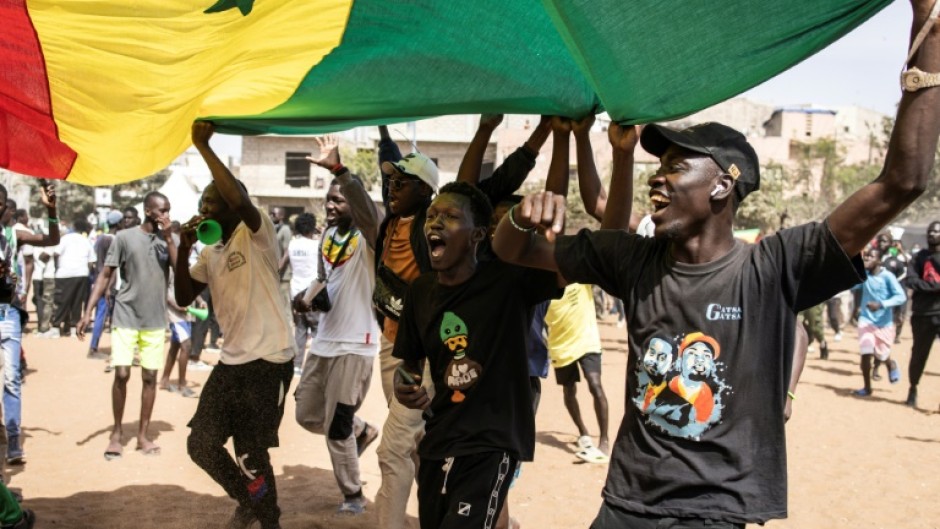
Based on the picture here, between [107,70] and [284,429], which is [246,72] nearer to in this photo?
[107,70]

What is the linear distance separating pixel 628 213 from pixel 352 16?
1.63 metres

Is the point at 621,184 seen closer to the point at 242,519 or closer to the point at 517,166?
the point at 517,166

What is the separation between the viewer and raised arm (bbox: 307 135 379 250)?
5902 millimetres

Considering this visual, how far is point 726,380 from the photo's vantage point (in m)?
3.13

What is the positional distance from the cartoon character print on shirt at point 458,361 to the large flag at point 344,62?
1.12 metres

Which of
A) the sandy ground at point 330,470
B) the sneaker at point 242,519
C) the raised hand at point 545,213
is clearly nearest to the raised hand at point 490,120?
the raised hand at point 545,213

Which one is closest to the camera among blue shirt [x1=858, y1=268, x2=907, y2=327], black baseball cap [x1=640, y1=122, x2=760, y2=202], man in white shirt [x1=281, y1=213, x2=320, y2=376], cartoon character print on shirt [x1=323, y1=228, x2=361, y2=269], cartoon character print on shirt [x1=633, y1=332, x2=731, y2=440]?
cartoon character print on shirt [x1=633, y1=332, x2=731, y2=440]

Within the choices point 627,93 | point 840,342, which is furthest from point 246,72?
point 840,342

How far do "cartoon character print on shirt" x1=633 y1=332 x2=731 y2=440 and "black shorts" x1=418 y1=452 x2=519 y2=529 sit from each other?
112 centimetres

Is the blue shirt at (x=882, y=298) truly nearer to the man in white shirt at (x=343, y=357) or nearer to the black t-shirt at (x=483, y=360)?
the man in white shirt at (x=343, y=357)

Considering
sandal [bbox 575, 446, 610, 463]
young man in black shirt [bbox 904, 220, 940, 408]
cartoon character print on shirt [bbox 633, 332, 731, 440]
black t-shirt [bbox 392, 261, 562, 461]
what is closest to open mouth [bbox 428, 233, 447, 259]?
black t-shirt [bbox 392, 261, 562, 461]

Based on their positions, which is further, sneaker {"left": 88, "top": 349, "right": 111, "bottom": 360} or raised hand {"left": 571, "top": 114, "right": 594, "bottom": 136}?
sneaker {"left": 88, "top": 349, "right": 111, "bottom": 360}

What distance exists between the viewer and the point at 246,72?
5020 millimetres

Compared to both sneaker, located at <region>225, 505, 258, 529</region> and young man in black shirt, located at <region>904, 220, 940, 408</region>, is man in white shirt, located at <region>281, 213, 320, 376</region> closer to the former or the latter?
sneaker, located at <region>225, 505, 258, 529</region>
